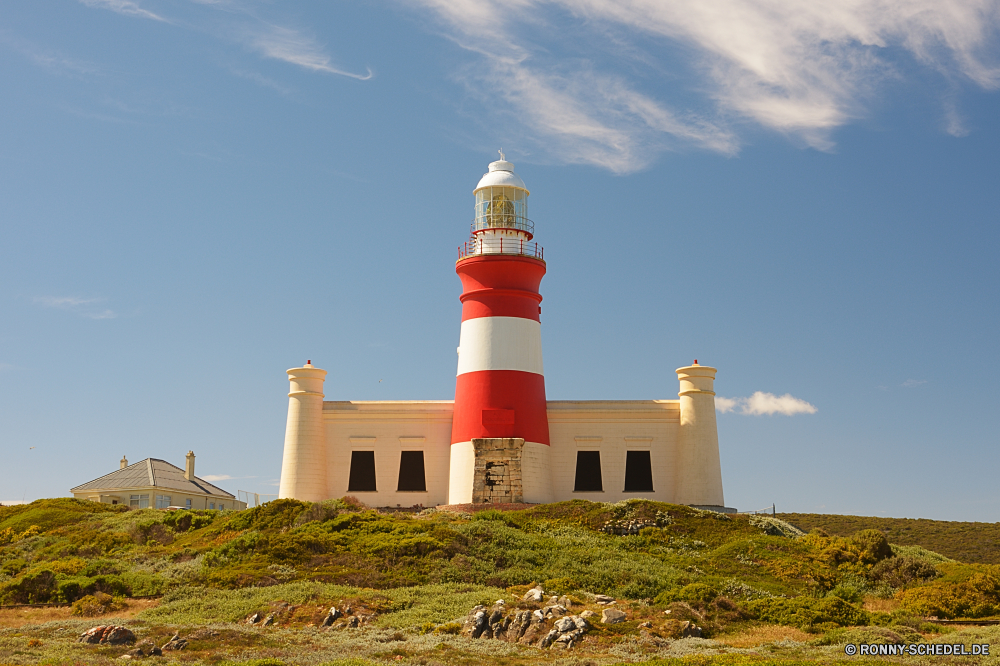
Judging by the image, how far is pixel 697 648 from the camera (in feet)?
55.9

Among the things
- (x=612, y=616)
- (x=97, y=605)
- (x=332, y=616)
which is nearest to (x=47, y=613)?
(x=97, y=605)

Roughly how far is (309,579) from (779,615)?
11.3m

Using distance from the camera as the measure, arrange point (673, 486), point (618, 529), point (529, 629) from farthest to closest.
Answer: point (673, 486), point (618, 529), point (529, 629)

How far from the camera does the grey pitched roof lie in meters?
41.8

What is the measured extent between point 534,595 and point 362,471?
52.1 ft

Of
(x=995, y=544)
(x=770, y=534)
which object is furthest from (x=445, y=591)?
(x=995, y=544)

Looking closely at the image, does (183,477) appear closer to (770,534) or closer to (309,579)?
(309,579)

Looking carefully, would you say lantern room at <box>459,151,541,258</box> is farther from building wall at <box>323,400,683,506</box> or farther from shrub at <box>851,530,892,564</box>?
shrub at <box>851,530,892,564</box>

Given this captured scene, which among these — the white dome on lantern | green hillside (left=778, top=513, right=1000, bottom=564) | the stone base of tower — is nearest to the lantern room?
the white dome on lantern

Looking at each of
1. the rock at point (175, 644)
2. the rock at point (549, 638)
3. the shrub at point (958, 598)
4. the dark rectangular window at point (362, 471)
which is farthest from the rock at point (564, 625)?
the dark rectangular window at point (362, 471)

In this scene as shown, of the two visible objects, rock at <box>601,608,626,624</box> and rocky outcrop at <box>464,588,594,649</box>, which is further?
rock at <box>601,608,626,624</box>

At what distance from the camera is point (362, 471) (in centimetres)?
3469

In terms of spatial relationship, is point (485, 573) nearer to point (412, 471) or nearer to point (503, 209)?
point (412, 471)

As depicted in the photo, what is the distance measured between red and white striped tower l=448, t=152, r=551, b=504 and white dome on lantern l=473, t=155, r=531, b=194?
0.05m
